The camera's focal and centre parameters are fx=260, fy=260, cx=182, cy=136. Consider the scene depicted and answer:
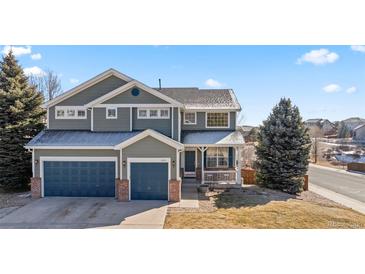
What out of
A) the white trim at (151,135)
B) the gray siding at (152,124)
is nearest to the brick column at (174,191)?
the white trim at (151,135)

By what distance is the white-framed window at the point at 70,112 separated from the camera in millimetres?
15609

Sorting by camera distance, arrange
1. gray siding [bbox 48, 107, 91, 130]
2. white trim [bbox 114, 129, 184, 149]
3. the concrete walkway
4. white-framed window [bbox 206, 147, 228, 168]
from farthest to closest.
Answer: white-framed window [bbox 206, 147, 228, 168] < gray siding [bbox 48, 107, 91, 130] < white trim [bbox 114, 129, 184, 149] < the concrete walkway

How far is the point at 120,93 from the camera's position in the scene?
48.2 feet

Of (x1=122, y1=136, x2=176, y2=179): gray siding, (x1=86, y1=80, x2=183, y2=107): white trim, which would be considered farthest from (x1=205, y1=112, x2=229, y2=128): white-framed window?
(x1=122, y1=136, x2=176, y2=179): gray siding

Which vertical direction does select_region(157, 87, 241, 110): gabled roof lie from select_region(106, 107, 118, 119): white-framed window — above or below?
above

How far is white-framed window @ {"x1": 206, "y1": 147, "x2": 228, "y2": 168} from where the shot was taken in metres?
17.3

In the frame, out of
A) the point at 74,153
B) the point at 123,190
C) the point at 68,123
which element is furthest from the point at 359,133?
the point at 74,153

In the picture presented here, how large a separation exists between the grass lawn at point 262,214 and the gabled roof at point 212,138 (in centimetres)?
302

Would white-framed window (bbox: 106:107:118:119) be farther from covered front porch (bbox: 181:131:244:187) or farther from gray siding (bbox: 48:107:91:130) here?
covered front porch (bbox: 181:131:244:187)

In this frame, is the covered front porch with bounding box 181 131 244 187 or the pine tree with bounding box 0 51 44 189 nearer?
the pine tree with bounding box 0 51 44 189

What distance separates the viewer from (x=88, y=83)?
51.2 ft

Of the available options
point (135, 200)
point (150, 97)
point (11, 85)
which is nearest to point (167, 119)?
point (150, 97)

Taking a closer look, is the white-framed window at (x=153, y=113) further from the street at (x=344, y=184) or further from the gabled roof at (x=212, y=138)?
the street at (x=344, y=184)

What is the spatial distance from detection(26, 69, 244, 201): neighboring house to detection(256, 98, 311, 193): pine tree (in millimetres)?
2153
